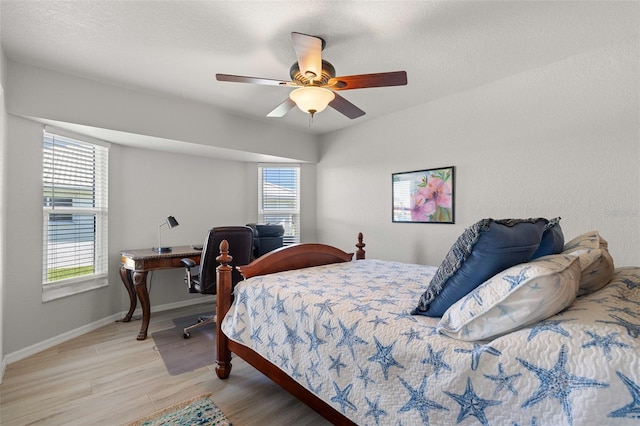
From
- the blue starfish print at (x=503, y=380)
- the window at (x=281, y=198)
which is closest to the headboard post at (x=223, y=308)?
the blue starfish print at (x=503, y=380)

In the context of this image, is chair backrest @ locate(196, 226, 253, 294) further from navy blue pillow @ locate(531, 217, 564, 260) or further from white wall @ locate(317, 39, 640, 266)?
navy blue pillow @ locate(531, 217, 564, 260)

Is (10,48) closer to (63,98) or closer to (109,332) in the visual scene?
(63,98)

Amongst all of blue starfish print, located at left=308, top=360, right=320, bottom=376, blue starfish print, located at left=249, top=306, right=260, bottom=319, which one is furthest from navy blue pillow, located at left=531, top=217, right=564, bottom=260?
blue starfish print, located at left=249, top=306, right=260, bottom=319

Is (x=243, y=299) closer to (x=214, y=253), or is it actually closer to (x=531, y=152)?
(x=214, y=253)

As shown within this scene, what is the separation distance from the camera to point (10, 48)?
90.9 inches

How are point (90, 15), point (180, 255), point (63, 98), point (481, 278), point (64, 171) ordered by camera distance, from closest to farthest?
point (481, 278)
point (90, 15)
point (63, 98)
point (64, 171)
point (180, 255)

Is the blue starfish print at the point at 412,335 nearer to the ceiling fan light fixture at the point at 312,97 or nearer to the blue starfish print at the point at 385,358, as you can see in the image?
the blue starfish print at the point at 385,358

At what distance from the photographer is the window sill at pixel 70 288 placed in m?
2.83

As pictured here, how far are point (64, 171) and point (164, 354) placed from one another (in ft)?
6.77

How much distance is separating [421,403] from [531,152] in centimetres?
248

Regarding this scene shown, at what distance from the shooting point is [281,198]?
4.80m

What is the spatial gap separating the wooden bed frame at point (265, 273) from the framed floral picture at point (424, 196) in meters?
1.20

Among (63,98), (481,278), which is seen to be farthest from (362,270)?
(63,98)

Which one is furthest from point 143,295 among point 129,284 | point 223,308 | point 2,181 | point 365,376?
point 365,376
